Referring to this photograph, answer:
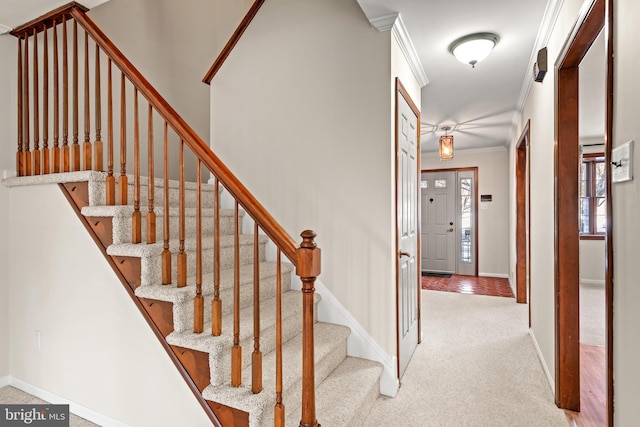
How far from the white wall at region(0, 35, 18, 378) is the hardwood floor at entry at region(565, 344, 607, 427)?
3.66 m

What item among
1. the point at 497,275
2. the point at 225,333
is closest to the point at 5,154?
the point at 225,333

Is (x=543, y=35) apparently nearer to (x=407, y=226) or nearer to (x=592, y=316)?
(x=407, y=226)

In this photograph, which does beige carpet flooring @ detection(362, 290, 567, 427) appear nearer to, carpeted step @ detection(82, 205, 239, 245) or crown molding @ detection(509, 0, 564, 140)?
carpeted step @ detection(82, 205, 239, 245)

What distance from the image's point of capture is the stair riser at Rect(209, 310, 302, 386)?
1.67 metres

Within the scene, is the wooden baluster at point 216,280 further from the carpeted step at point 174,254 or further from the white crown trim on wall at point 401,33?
the white crown trim on wall at point 401,33

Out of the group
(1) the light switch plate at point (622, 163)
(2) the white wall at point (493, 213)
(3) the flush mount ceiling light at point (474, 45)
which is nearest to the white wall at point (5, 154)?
(3) the flush mount ceiling light at point (474, 45)

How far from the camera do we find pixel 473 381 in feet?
8.38

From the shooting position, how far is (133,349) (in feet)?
6.29

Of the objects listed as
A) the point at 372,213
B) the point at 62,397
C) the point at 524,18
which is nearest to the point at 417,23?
the point at 524,18


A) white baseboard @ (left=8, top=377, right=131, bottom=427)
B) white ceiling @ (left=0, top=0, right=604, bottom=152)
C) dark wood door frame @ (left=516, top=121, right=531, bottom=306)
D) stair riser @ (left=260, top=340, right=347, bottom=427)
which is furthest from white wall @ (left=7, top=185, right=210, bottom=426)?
dark wood door frame @ (left=516, top=121, right=531, bottom=306)

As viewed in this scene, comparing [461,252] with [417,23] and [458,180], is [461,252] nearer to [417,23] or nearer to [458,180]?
[458,180]

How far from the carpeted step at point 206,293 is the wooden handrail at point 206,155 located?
1.78ft

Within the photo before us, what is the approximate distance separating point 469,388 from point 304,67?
2.56 metres

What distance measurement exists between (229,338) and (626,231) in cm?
165
